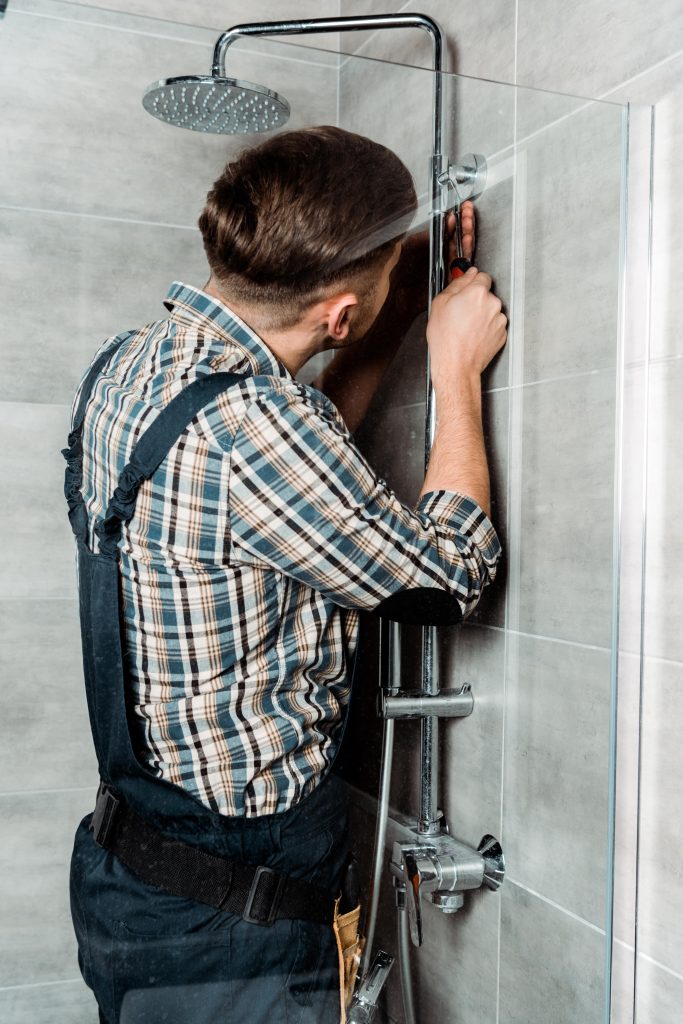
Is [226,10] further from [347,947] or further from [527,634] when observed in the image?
[347,947]

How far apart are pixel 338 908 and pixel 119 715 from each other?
301mm

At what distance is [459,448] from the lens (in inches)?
38.8

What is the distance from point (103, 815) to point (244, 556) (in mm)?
304

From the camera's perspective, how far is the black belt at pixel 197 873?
0.93 metres

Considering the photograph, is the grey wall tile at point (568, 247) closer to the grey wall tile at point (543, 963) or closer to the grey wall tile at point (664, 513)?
the grey wall tile at point (664, 513)

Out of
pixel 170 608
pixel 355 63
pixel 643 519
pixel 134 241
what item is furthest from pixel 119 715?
pixel 355 63

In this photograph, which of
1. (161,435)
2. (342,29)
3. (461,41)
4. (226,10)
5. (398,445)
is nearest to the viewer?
(161,435)

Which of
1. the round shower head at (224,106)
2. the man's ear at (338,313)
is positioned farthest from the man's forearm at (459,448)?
the round shower head at (224,106)

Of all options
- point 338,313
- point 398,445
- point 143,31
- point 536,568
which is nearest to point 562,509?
point 536,568

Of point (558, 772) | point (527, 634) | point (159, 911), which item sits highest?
point (527, 634)

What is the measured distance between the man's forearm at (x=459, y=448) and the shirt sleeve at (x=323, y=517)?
52 millimetres

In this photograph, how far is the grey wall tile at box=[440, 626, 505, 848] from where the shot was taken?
1.00m

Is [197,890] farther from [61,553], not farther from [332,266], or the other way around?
[332,266]

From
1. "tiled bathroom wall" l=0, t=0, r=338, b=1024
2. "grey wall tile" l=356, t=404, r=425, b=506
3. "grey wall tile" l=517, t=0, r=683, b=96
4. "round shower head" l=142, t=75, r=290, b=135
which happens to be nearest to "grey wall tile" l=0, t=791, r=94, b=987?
"tiled bathroom wall" l=0, t=0, r=338, b=1024
